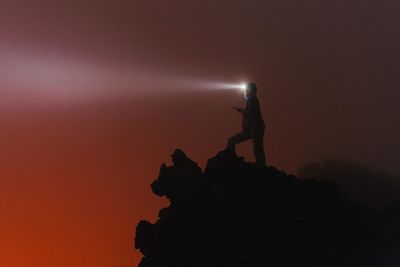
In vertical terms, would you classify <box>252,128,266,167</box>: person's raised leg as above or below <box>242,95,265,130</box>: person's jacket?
below

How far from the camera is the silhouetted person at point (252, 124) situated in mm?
6668

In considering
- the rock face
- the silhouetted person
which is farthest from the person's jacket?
the rock face

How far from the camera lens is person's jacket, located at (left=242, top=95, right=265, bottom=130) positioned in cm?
667

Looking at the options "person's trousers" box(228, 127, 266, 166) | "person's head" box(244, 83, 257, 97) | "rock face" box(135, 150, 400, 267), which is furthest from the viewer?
"person's trousers" box(228, 127, 266, 166)

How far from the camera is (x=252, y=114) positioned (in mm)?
6703

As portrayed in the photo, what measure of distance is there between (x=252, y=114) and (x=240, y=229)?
1469 millimetres

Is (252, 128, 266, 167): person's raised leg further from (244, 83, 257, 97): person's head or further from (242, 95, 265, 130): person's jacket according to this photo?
(244, 83, 257, 97): person's head

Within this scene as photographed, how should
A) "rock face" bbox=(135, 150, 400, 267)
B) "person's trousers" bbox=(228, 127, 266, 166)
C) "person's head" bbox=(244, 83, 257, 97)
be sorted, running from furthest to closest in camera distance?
"person's trousers" bbox=(228, 127, 266, 166)
"person's head" bbox=(244, 83, 257, 97)
"rock face" bbox=(135, 150, 400, 267)

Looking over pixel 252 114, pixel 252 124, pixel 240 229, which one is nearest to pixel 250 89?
pixel 252 114

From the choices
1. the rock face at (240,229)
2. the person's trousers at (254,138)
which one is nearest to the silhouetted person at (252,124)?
the person's trousers at (254,138)

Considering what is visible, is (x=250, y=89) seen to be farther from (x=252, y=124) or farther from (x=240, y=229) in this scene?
(x=240, y=229)

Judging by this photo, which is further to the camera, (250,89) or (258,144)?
(258,144)

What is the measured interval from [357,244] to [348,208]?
1.02 m

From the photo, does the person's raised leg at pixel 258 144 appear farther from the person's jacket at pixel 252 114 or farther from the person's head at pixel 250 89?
the person's head at pixel 250 89
